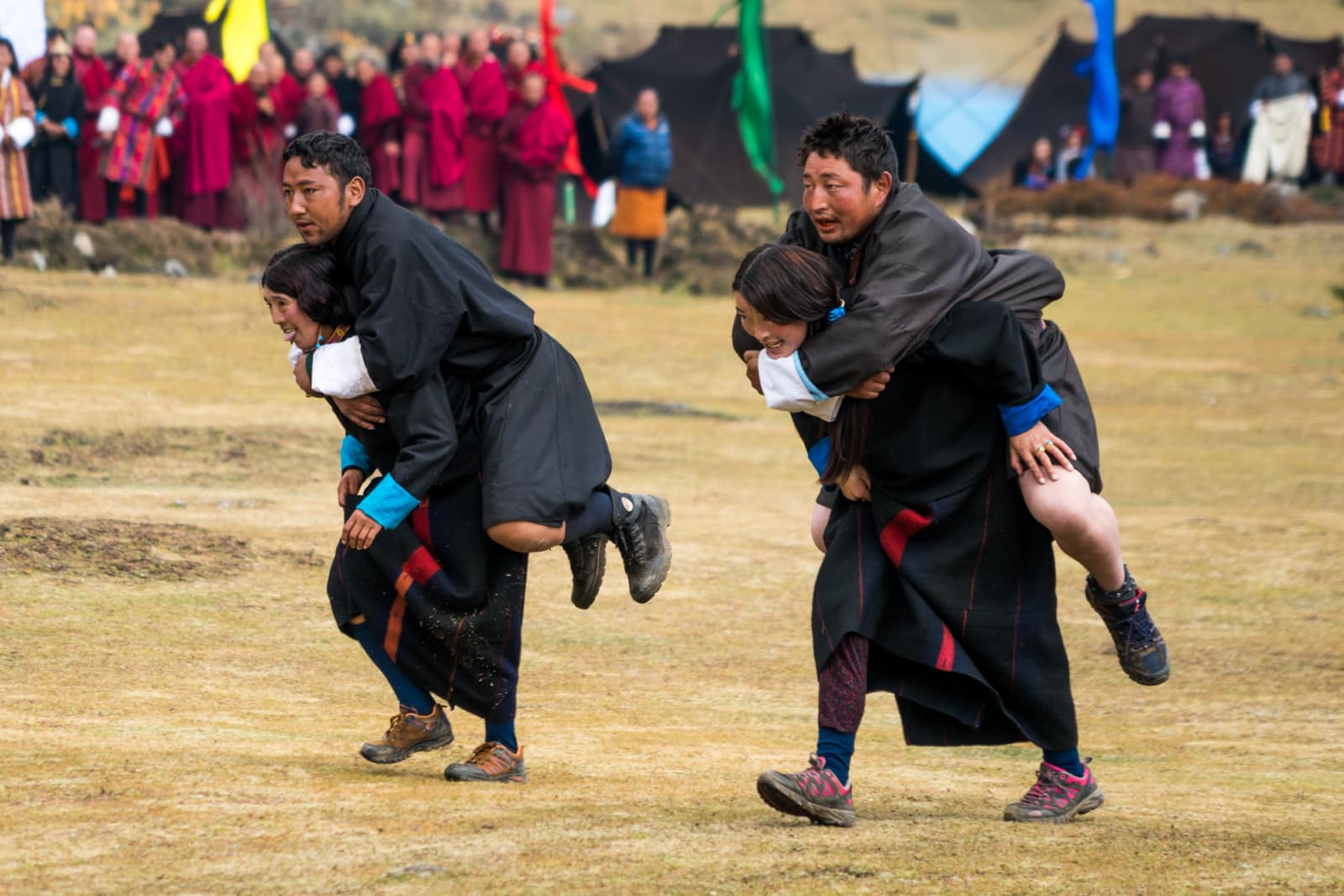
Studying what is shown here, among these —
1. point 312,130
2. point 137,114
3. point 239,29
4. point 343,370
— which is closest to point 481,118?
point 312,130

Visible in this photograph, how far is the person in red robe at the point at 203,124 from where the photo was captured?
1500cm

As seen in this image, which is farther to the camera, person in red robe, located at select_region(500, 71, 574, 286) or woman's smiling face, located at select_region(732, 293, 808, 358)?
person in red robe, located at select_region(500, 71, 574, 286)

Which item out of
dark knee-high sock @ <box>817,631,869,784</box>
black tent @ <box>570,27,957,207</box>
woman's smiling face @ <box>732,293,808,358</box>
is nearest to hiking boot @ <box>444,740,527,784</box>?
dark knee-high sock @ <box>817,631,869,784</box>

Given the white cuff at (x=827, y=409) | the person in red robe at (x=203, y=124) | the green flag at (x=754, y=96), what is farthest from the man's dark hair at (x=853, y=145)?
the green flag at (x=754, y=96)

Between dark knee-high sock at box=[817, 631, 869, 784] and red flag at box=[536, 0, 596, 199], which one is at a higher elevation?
red flag at box=[536, 0, 596, 199]

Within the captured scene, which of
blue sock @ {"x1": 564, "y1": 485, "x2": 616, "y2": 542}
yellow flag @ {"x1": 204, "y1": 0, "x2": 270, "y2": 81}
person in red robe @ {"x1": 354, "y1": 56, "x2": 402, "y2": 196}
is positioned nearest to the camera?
blue sock @ {"x1": 564, "y1": 485, "x2": 616, "y2": 542}

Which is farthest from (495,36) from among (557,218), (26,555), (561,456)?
(561,456)

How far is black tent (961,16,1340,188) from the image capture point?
22.7 m

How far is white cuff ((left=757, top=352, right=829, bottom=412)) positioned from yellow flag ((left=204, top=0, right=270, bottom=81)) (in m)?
15.4

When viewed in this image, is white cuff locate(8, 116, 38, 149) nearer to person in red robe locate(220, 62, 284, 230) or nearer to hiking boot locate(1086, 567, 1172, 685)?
person in red robe locate(220, 62, 284, 230)

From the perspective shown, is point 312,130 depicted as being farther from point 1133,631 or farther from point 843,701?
point 843,701

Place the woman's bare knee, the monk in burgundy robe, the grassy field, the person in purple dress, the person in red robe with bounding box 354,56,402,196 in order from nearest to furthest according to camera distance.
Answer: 1. the grassy field
2. the woman's bare knee
3. the monk in burgundy robe
4. the person in red robe with bounding box 354,56,402,196
5. the person in purple dress

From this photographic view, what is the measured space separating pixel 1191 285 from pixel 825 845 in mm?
14803

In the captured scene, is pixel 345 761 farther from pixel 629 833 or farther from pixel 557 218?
pixel 557 218
